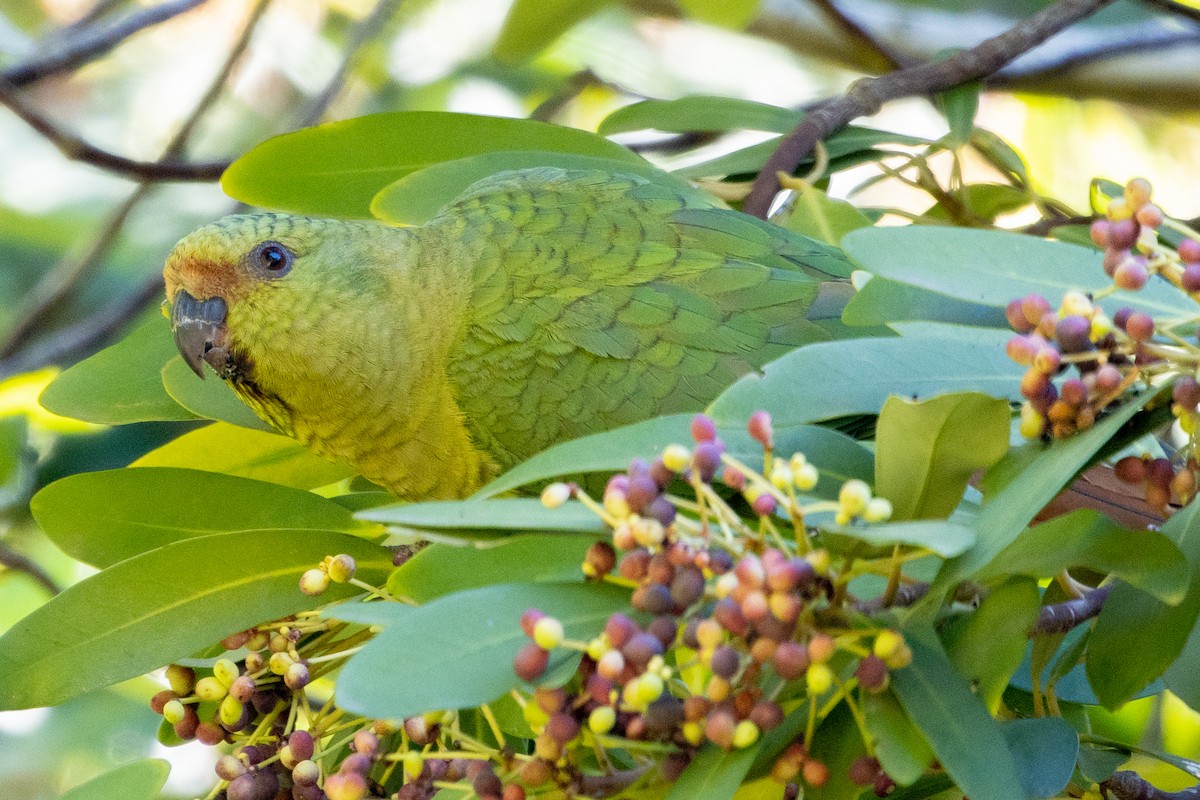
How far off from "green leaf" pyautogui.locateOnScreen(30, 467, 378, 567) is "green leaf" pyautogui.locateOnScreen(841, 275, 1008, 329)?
58cm

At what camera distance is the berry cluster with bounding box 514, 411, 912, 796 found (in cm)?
57

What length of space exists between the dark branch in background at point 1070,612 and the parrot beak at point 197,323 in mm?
922

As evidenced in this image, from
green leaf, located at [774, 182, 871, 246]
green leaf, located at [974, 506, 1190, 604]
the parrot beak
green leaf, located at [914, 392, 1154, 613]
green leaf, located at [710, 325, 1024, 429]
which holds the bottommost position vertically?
green leaf, located at [974, 506, 1190, 604]

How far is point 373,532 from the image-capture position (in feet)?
3.90

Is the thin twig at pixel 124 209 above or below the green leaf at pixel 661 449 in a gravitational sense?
above

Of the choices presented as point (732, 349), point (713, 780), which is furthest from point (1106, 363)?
point (732, 349)

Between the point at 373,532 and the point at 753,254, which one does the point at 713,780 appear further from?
the point at 753,254

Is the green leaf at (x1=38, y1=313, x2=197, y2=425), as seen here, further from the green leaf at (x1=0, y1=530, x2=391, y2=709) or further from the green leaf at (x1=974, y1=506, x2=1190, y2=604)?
the green leaf at (x1=974, y1=506, x2=1190, y2=604)

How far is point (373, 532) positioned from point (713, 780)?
0.66 metres

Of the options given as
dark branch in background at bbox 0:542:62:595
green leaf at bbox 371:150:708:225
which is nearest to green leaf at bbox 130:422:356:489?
green leaf at bbox 371:150:708:225

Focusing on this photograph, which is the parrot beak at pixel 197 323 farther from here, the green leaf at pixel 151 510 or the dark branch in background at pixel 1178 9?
the dark branch in background at pixel 1178 9

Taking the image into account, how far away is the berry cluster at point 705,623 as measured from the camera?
57cm

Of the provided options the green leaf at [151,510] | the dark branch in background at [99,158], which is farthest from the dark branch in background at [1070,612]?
the dark branch in background at [99,158]

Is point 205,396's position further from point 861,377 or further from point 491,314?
point 861,377
